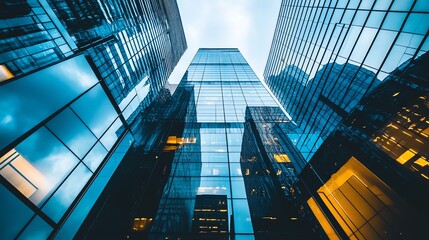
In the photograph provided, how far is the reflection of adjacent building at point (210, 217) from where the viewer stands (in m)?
11.0

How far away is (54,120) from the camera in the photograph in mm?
7070

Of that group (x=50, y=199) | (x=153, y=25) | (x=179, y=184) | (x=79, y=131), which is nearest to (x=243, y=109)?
(x=179, y=184)

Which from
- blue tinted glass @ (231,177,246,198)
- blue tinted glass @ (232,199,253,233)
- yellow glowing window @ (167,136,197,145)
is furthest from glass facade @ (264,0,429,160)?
yellow glowing window @ (167,136,197,145)

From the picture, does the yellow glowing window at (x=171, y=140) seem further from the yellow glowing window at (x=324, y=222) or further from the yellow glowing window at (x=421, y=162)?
the yellow glowing window at (x=421, y=162)

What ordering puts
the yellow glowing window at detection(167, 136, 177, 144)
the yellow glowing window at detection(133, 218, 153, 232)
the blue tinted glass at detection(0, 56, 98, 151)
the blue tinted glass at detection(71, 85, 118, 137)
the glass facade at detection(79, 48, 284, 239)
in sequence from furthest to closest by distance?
the yellow glowing window at detection(167, 136, 177, 144) < the glass facade at detection(79, 48, 284, 239) < the yellow glowing window at detection(133, 218, 153, 232) < the blue tinted glass at detection(71, 85, 118, 137) < the blue tinted glass at detection(0, 56, 98, 151)

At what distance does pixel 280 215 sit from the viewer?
40.3 ft

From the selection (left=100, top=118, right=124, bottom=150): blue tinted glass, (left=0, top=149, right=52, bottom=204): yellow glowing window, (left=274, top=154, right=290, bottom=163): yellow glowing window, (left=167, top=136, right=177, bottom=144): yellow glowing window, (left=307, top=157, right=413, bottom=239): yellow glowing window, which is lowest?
(left=0, top=149, right=52, bottom=204): yellow glowing window

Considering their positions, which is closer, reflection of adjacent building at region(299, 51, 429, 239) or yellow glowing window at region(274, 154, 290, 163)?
reflection of adjacent building at region(299, 51, 429, 239)

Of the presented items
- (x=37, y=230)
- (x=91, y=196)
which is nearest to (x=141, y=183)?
(x=91, y=196)

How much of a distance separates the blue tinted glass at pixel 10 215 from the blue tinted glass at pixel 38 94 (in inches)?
59.5

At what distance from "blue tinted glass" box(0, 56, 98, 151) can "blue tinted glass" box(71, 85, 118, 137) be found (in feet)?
1.67

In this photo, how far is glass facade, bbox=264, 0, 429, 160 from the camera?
41.4 ft

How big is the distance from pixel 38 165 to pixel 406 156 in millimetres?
18706

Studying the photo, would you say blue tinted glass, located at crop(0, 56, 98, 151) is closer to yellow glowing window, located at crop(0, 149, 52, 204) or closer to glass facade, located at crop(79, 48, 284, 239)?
yellow glowing window, located at crop(0, 149, 52, 204)
